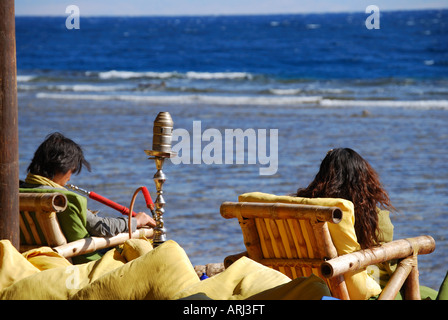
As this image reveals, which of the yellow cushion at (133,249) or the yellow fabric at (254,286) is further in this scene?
the yellow cushion at (133,249)

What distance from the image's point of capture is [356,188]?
332 centimetres

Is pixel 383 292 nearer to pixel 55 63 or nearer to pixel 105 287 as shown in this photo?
pixel 105 287

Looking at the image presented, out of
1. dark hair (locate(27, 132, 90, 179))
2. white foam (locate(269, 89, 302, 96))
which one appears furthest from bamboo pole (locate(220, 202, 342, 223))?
white foam (locate(269, 89, 302, 96))

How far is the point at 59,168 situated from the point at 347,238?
161cm

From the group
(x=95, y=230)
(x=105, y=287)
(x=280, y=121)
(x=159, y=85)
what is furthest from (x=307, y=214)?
(x=159, y=85)

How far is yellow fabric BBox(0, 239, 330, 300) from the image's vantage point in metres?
2.21

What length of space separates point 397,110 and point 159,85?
8072 mm

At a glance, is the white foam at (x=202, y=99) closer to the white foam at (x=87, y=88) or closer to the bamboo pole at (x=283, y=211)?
the white foam at (x=87, y=88)

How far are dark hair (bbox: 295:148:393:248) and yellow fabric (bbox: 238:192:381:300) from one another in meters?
0.12

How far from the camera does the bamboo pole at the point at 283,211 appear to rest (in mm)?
3016

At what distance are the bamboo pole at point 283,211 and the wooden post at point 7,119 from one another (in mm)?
909

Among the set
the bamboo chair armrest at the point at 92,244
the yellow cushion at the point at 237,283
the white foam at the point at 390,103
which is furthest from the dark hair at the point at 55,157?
the white foam at the point at 390,103

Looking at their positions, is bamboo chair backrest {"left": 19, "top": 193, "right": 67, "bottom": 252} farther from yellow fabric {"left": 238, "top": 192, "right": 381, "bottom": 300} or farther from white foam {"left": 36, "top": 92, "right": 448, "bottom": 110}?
white foam {"left": 36, "top": 92, "right": 448, "bottom": 110}

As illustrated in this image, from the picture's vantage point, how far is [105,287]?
237 cm
